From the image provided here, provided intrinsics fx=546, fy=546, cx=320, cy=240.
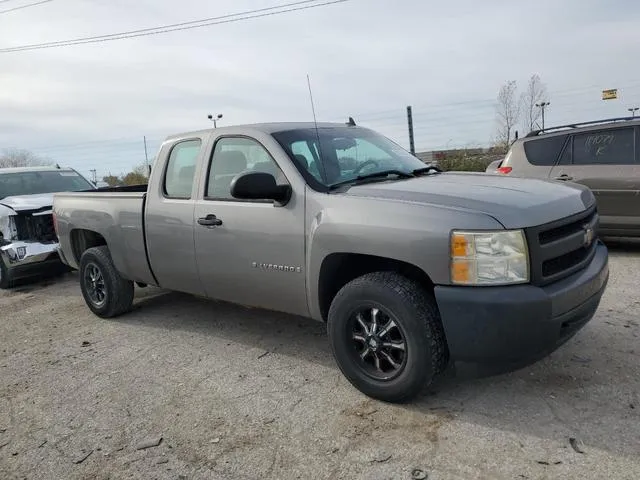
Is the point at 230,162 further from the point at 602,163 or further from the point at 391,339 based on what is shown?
the point at 602,163

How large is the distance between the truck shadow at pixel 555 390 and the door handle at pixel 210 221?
1104mm

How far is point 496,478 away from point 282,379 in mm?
1710

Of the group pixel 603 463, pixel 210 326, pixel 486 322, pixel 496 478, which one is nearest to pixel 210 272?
pixel 210 326

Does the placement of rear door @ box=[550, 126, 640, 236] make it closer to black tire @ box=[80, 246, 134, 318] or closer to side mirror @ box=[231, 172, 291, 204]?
side mirror @ box=[231, 172, 291, 204]

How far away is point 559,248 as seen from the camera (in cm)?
314

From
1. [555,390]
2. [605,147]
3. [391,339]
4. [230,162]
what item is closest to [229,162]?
[230,162]

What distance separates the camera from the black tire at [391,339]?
10.3 feet

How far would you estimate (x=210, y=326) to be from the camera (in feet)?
17.1

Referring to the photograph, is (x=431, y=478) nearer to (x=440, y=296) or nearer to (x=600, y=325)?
(x=440, y=296)

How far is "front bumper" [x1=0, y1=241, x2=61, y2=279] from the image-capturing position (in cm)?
753

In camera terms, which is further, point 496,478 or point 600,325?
point 600,325

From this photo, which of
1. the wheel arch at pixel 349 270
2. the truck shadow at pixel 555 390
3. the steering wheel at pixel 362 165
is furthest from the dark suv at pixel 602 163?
the wheel arch at pixel 349 270

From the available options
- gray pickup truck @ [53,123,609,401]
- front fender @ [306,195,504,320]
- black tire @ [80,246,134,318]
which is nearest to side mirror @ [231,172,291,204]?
gray pickup truck @ [53,123,609,401]

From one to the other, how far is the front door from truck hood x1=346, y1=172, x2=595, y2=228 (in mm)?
585
